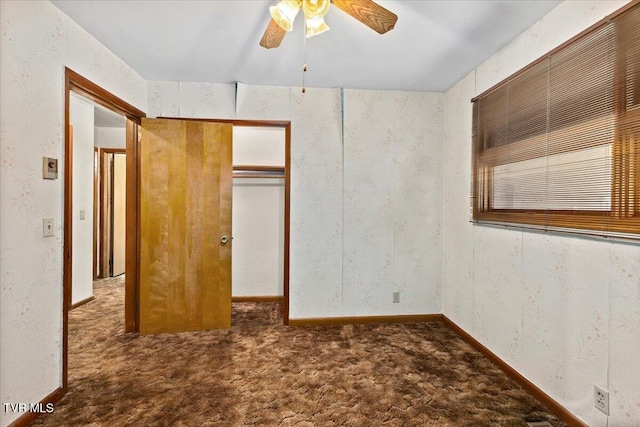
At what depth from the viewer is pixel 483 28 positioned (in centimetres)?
214

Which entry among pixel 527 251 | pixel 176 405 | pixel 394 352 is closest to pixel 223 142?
pixel 176 405

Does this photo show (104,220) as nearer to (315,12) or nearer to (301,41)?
(301,41)

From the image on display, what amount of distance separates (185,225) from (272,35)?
2.01 metres

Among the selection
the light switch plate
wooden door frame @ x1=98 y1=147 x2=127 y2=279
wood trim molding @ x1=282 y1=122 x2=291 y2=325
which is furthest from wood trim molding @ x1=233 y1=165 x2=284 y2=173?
wooden door frame @ x1=98 y1=147 x2=127 y2=279

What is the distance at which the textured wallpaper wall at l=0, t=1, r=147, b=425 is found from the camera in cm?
163

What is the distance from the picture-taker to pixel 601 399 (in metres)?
1.62

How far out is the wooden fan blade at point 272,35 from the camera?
5.56 feet

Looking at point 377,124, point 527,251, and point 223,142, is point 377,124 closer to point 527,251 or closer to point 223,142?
point 223,142

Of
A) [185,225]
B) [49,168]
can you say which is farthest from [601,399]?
[49,168]

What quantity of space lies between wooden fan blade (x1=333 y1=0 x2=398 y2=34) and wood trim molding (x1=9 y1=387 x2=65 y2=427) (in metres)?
2.78

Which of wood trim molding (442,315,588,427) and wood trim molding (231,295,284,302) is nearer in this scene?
wood trim molding (442,315,588,427)

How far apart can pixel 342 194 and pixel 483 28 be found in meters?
1.82

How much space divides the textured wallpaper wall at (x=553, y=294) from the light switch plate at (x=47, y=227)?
3.13 m

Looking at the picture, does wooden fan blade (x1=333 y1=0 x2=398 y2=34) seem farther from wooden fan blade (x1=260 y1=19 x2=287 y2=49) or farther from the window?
the window
